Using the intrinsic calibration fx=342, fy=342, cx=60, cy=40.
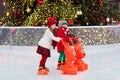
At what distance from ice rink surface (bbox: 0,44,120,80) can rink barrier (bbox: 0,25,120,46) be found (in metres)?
0.20

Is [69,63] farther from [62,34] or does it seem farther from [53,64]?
[53,64]

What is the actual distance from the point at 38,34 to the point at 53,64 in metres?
2.28

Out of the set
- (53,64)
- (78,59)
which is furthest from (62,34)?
(53,64)

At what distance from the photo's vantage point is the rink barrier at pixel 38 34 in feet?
31.4

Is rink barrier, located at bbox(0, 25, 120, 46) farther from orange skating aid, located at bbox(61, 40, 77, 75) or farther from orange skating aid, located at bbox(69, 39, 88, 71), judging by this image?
orange skating aid, located at bbox(61, 40, 77, 75)

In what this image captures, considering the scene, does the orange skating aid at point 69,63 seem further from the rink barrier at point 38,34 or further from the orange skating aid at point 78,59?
the rink barrier at point 38,34

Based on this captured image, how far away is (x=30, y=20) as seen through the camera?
1030 centimetres

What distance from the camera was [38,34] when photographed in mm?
9641

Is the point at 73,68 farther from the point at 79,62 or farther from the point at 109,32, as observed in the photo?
the point at 109,32

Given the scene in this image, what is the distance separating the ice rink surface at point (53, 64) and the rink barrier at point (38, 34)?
A: 197 millimetres

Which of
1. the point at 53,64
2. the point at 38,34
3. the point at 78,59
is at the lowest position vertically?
the point at 53,64

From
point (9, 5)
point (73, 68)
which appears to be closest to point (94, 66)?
point (73, 68)

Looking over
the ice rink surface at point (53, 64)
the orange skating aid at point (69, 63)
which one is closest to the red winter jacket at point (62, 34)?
the orange skating aid at point (69, 63)

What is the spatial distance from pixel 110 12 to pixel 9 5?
327 centimetres
